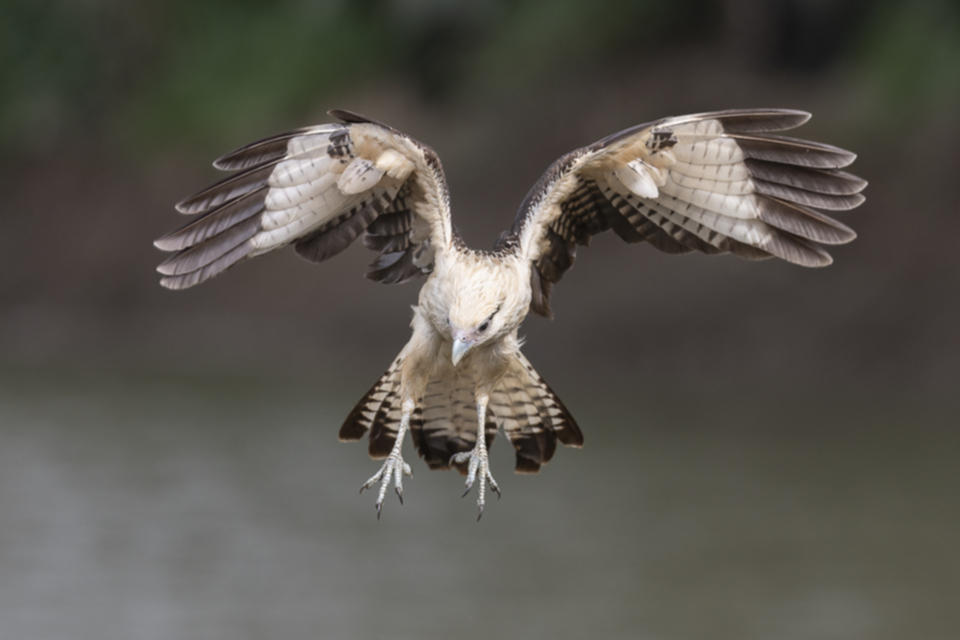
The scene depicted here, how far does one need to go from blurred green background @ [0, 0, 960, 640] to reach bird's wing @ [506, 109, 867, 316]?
7610mm

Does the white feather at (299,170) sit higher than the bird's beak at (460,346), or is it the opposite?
the white feather at (299,170)

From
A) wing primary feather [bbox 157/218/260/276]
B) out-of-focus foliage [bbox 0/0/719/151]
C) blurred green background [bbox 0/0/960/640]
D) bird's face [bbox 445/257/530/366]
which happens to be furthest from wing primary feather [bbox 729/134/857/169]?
out-of-focus foliage [bbox 0/0/719/151]

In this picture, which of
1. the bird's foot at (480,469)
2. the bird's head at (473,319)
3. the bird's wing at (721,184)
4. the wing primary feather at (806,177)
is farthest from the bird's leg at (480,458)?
the wing primary feather at (806,177)

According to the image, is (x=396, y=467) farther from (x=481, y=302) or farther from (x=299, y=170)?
(x=299, y=170)

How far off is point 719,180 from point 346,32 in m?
19.4

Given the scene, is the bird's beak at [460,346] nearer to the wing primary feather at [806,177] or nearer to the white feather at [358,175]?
the white feather at [358,175]

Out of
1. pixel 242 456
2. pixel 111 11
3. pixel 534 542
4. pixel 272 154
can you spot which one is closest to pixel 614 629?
pixel 534 542

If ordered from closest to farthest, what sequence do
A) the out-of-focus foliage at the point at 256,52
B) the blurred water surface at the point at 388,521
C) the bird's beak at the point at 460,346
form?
1. the bird's beak at the point at 460,346
2. the blurred water surface at the point at 388,521
3. the out-of-focus foliage at the point at 256,52

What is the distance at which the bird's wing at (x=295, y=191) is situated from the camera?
21.6ft

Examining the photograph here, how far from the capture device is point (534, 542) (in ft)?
53.3

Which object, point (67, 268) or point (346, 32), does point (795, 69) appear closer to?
point (346, 32)

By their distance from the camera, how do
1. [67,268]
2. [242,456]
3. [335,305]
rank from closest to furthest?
[242,456] → [335,305] → [67,268]

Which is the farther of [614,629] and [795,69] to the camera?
[795,69]

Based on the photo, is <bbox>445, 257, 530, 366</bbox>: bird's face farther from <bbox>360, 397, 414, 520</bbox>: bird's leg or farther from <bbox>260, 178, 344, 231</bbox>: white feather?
<bbox>260, 178, 344, 231</bbox>: white feather
